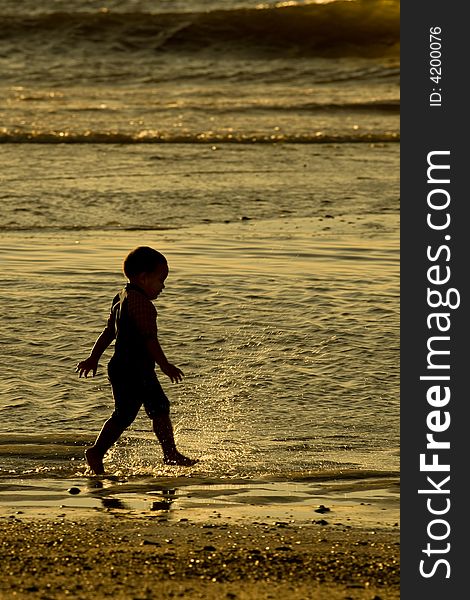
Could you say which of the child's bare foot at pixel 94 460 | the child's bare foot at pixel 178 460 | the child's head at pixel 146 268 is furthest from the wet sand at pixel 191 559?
the child's head at pixel 146 268

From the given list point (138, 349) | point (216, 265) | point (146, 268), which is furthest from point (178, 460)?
point (216, 265)

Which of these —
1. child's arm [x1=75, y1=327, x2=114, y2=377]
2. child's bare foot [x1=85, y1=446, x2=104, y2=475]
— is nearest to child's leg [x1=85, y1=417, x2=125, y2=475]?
child's bare foot [x1=85, y1=446, x2=104, y2=475]

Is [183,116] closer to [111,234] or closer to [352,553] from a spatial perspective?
[111,234]

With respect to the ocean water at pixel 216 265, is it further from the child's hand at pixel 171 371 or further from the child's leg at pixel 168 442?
A: the child's hand at pixel 171 371

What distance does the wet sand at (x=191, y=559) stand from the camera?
13.4ft

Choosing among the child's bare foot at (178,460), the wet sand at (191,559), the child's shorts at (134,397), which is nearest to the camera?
the wet sand at (191,559)

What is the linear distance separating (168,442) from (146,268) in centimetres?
78

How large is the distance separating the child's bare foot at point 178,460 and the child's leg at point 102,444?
0.24 meters

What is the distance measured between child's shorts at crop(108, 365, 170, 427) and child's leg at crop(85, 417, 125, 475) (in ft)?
0.15

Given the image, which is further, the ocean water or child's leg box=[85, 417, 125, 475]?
the ocean water

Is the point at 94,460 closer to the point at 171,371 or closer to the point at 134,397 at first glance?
the point at 134,397

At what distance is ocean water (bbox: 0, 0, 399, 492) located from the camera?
6203 millimetres

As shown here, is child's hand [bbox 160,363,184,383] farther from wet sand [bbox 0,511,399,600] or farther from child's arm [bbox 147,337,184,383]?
wet sand [bbox 0,511,399,600]

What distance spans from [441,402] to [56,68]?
2075 cm
